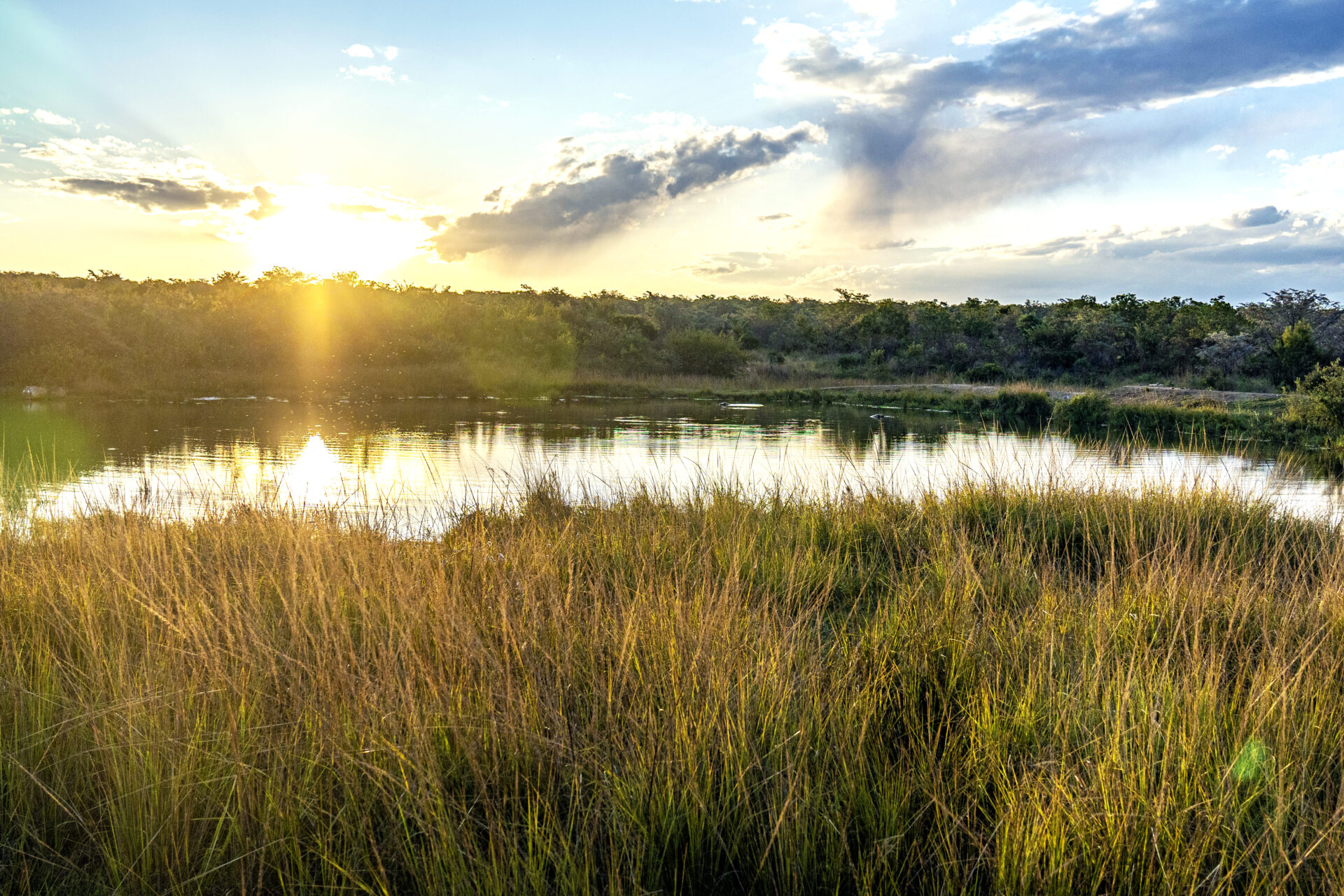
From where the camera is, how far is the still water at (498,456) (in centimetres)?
914

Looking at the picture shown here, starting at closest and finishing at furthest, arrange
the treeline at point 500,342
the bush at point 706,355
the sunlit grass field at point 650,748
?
the sunlit grass field at point 650,748, the treeline at point 500,342, the bush at point 706,355

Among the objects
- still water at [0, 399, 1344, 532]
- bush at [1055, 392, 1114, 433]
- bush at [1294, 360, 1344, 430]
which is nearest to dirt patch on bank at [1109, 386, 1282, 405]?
bush at [1055, 392, 1114, 433]

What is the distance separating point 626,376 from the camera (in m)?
50.0

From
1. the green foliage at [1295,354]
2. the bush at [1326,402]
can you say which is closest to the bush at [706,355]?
the green foliage at [1295,354]

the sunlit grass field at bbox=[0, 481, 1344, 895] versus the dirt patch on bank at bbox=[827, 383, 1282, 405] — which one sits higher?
the sunlit grass field at bbox=[0, 481, 1344, 895]

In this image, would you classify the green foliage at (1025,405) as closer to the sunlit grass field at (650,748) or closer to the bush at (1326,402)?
the bush at (1326,402)

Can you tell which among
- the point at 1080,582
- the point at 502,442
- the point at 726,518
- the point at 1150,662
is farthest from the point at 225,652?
the point at 502,442

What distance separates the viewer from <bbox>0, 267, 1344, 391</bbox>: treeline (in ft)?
130

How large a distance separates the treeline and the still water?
7.42 metres

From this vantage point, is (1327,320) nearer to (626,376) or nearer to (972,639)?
(626,376)

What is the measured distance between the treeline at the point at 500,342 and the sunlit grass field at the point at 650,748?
4022 cm

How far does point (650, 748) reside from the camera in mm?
2619

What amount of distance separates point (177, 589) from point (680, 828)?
2.66 metres

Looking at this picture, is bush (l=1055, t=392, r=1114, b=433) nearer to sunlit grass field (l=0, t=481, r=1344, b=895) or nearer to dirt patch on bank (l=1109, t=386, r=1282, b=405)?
dirt patch on bank (l=1109, t=386, r=1282, b=405)
